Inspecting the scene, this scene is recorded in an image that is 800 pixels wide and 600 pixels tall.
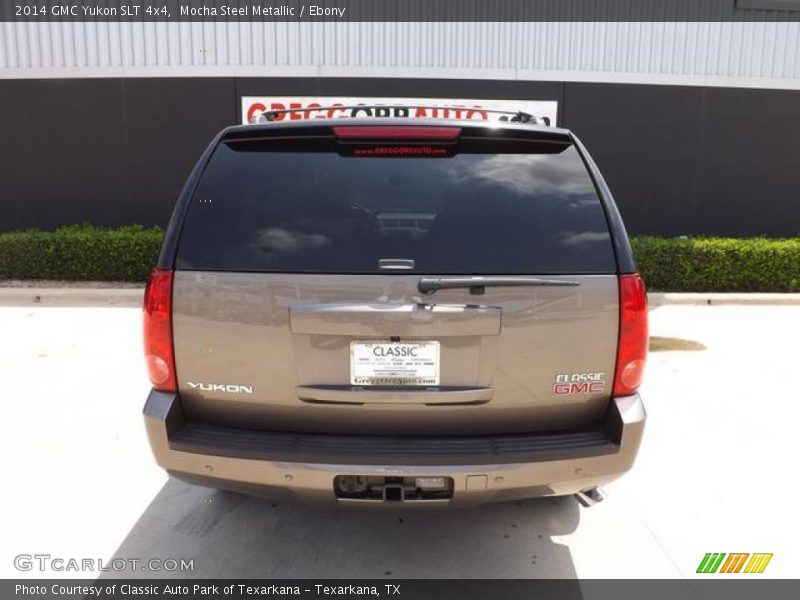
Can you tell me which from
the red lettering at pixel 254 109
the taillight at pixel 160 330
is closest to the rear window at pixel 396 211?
the taillight at pixel 160 330

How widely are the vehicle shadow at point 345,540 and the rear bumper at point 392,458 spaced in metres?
0.48

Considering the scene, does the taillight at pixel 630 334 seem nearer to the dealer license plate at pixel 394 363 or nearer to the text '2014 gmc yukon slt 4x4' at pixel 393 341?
the text '2014 gmc yukon slt 4x4' at pixel 393 341

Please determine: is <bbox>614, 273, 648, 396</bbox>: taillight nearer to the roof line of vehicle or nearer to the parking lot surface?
the roof line of vehicle

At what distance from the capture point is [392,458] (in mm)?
2121

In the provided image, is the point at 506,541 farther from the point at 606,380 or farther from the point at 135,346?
the point at 135,346

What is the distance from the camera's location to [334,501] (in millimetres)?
2180

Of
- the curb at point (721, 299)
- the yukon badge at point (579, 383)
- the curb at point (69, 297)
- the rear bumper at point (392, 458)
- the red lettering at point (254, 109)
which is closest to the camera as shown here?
the rear bumper at point (392, 458)

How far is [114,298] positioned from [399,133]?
22.8ft

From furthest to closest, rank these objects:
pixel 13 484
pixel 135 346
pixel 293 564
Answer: pixel 135 346, pixel 13 484, pixel 293 564

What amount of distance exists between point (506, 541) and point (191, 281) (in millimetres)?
1953

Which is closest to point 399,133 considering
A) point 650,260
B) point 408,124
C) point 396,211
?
point 408,124

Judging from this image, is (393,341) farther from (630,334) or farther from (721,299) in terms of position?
(721,299)

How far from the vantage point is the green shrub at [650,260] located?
27.9 feet
